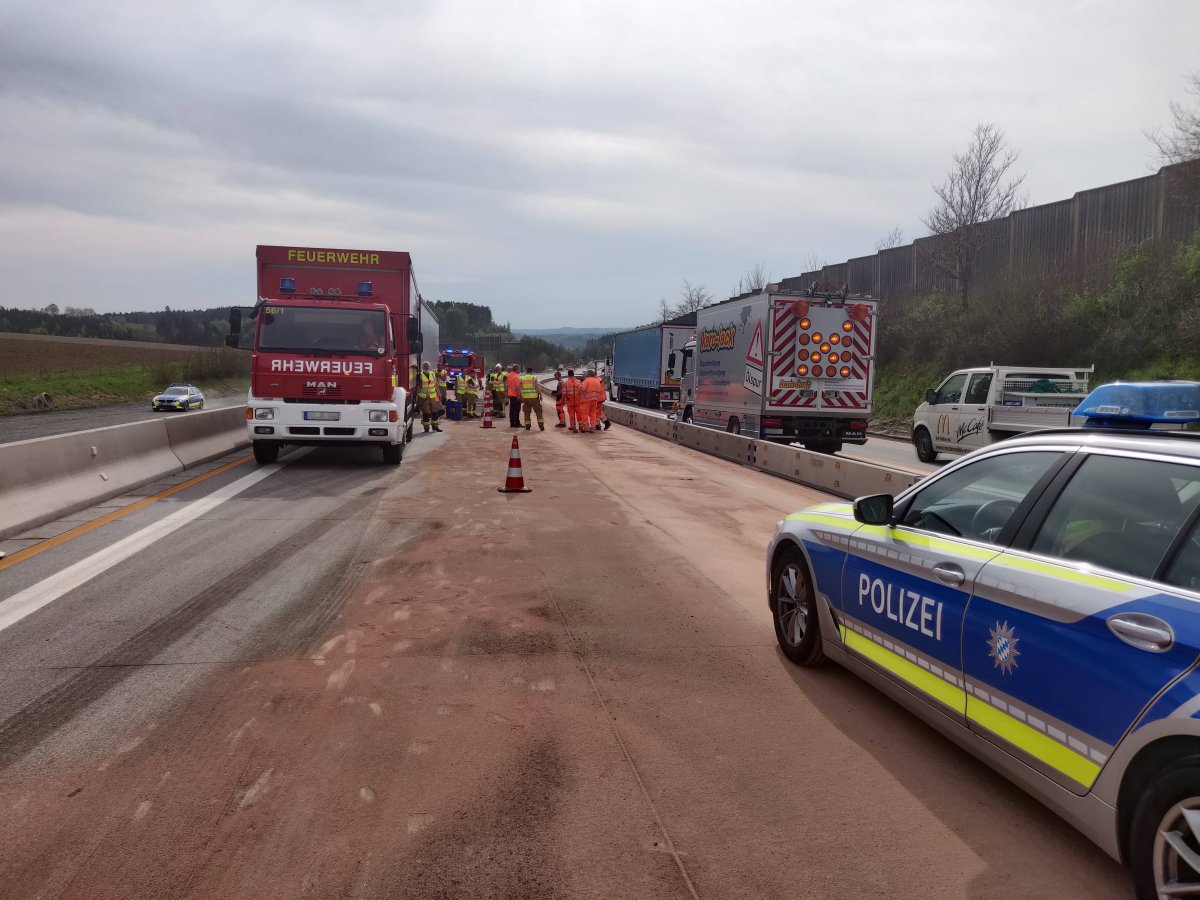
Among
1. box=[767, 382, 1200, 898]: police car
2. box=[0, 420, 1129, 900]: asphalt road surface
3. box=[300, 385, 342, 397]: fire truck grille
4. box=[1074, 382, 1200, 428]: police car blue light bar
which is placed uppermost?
box=[1074, 382, 1200, 428]: police car blue light bar

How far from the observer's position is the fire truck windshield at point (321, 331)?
1380cm

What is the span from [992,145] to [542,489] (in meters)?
27.6

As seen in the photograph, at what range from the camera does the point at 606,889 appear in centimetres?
288

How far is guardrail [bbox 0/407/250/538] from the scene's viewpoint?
29.0 ft

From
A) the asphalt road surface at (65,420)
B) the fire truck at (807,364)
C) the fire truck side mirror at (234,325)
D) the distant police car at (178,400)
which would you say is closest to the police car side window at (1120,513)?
the fire truck side mirror at (234,325)

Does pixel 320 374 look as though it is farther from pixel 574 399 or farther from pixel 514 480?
pixel 574 399

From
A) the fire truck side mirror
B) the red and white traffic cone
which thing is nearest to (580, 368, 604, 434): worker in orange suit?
the red and white traffic cone

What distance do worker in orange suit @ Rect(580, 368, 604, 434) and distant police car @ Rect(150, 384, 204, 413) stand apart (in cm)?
2456

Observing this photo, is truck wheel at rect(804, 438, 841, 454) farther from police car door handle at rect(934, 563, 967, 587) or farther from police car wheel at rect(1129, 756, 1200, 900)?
police car wheel at rect(1129, 756, 1200, 900)

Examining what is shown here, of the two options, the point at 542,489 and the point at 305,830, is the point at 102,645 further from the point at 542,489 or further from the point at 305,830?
the point at 542,489

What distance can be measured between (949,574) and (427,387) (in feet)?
70.8

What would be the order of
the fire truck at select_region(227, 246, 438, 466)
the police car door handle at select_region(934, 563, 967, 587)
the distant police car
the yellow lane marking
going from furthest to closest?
the distant police car → the fire truck at select_region(227, 246, 438, 466) → the yellow lane marking → the police car door handle at select_region(934, 563, 967, 587)

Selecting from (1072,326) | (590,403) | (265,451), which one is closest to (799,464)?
(265,451)

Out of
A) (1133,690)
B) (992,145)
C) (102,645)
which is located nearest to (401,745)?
(102,645)
